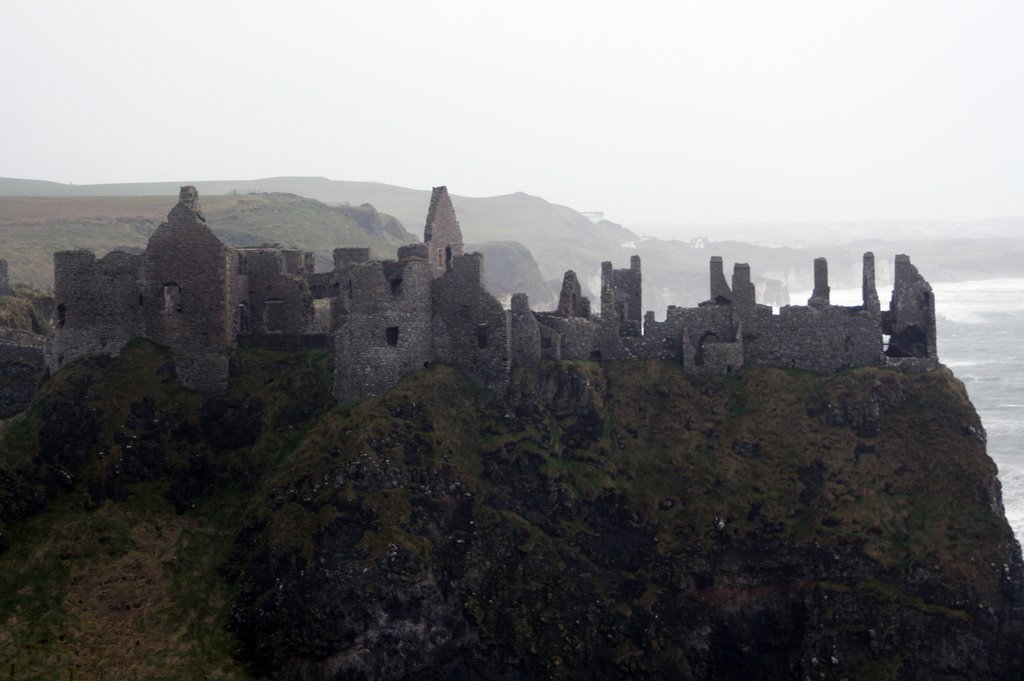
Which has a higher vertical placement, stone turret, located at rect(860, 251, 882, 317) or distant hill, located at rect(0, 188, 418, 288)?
distant hill, located at rect(0, 188, 418, 288)

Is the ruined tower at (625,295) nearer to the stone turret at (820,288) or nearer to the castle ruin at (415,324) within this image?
the castle ruin at (415,324)

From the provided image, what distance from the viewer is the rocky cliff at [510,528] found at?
43.0m

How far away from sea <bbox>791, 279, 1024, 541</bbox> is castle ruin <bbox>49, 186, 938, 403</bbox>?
13378mm

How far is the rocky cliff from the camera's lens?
43.0 meters

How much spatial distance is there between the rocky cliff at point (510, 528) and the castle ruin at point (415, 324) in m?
1.13

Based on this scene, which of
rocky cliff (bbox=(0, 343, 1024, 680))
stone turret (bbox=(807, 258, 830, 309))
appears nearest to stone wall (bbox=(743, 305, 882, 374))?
stone turret (bbox=(807, 258, 830, 309))

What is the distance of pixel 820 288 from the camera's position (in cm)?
5631

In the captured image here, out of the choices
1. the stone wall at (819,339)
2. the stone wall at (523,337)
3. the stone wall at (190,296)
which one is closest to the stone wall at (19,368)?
the stone wall at (190,296)

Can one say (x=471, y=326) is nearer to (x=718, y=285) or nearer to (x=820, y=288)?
(x=718, y=285)

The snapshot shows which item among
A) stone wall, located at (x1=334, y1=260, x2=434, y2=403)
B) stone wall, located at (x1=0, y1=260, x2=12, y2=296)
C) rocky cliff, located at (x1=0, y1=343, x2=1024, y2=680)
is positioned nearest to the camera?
rocky cliff, located at (x1=0, y1=343, x2=1024, y2=680)

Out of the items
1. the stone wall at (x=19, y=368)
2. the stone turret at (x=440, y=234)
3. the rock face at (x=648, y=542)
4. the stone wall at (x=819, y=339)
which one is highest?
the stone turret at (x=440, y=234)

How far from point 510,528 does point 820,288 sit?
20363mm

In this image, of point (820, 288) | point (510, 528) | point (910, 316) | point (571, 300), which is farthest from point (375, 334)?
point (910, 316)

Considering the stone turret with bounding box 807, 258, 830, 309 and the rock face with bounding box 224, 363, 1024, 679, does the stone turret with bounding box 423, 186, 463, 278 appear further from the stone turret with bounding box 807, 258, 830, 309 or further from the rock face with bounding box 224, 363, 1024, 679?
the stone turret with bounding box 807, 258, 830, 309
